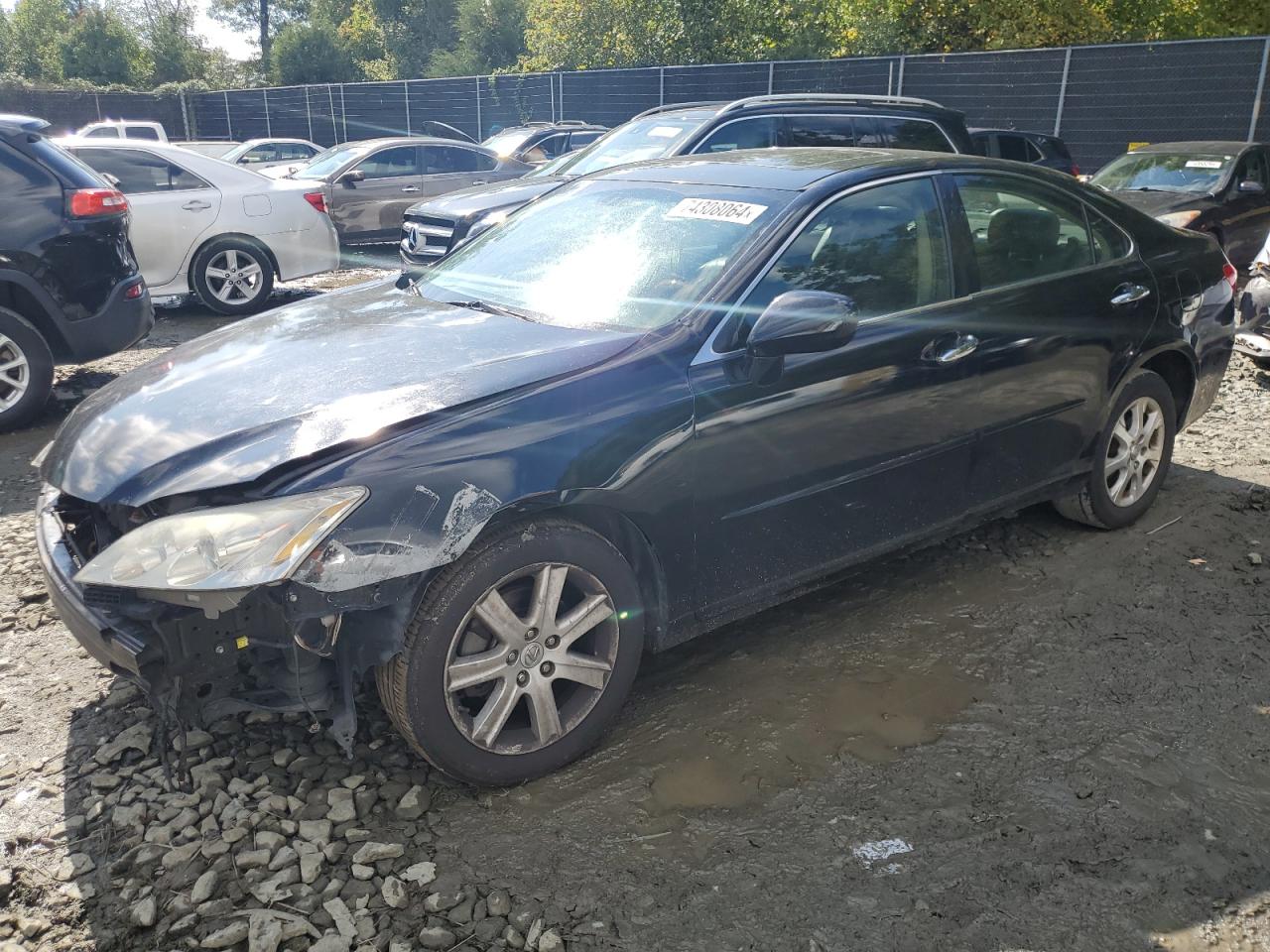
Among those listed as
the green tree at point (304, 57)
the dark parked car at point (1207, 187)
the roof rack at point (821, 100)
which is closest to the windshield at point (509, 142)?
the roof rack at point (821, 100)

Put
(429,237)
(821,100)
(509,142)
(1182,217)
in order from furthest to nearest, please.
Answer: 1. (509,142)
2. (1182,217)
3. (429,237)
4. (821,100)

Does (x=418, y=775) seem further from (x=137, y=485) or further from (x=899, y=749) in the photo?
(x=899, y=749)

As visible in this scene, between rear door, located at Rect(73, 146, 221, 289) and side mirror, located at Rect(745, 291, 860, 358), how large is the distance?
761 centimetres

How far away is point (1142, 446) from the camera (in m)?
4.82

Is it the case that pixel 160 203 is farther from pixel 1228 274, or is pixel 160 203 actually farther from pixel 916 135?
pixel 1228 274

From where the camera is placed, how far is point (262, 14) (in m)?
60.7

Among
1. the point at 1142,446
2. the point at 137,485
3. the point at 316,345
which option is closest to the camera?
the point at 137,485

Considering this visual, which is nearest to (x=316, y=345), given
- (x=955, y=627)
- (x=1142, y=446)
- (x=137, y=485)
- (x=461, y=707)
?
(x=137, y=485)

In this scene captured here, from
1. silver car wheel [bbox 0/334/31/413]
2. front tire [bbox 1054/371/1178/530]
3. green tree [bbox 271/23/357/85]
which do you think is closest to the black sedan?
front tire [bbox 1054/371/1178/530]

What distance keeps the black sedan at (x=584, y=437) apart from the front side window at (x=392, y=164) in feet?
32.4

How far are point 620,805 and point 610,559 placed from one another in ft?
2.28

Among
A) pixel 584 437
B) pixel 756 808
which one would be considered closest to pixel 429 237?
pixel 584 437

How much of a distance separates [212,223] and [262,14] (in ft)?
195

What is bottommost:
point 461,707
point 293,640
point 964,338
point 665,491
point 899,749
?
point 899,749
